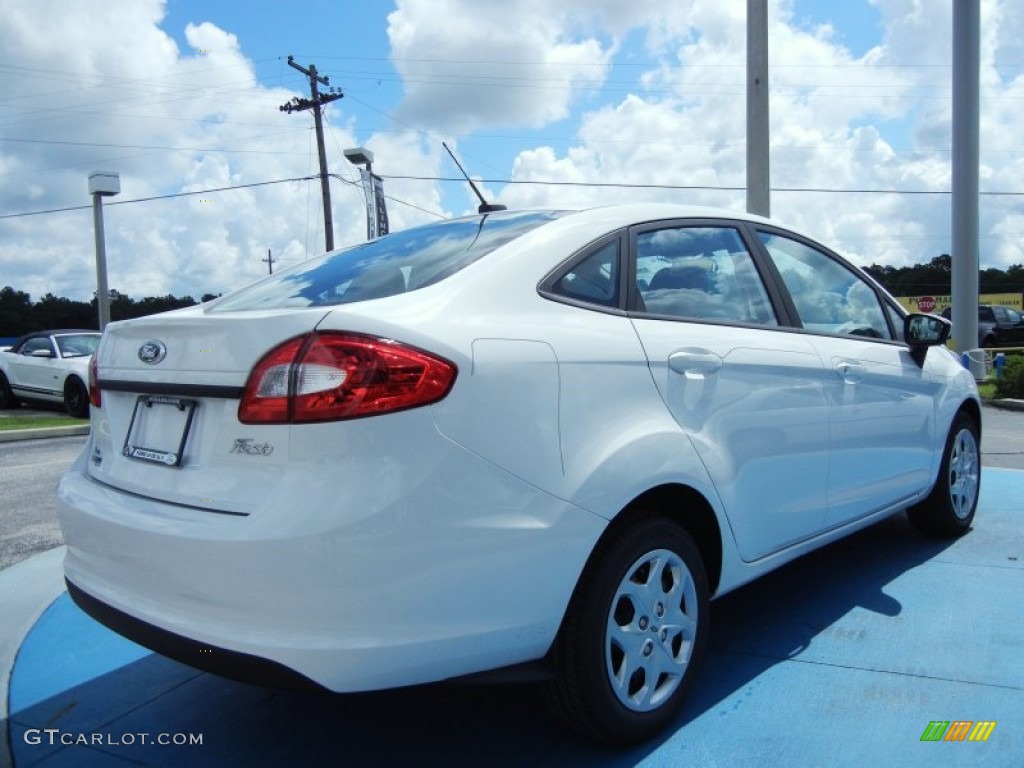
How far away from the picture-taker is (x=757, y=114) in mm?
10914

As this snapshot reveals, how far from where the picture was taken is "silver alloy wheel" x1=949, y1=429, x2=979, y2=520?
4.49 meters

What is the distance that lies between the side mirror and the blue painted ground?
3.70 feet

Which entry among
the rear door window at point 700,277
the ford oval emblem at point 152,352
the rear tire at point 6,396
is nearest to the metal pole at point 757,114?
the rear door window at point 700,277

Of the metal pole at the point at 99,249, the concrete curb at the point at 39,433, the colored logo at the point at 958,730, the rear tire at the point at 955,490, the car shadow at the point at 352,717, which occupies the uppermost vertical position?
the metal pole at the point at 99,249

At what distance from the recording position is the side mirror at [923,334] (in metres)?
4.09

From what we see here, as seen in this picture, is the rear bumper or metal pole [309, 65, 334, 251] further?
metal pole [309, 65, 334, 251]

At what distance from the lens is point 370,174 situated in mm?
22797

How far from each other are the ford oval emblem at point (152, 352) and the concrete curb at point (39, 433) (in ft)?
33.6

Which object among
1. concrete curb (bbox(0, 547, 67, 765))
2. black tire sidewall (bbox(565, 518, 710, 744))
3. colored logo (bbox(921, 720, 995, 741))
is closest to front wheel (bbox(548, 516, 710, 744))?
black tire sidewall (bbox(565, 518, 710, 744))

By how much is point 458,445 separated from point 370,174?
2194cm

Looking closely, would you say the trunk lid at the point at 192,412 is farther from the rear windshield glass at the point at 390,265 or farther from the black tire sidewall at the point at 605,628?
the black tire sidewall at the point at 605,628

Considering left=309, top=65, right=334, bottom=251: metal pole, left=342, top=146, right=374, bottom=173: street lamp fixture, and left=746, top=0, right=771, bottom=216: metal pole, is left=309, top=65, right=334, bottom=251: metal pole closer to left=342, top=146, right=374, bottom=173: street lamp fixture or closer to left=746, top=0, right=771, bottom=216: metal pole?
left=342, top=146, right=374, bottom=173: street lamp fixture

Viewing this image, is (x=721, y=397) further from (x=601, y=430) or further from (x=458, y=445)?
(x=458, y=445)

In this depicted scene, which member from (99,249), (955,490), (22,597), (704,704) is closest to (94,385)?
(22,597)
